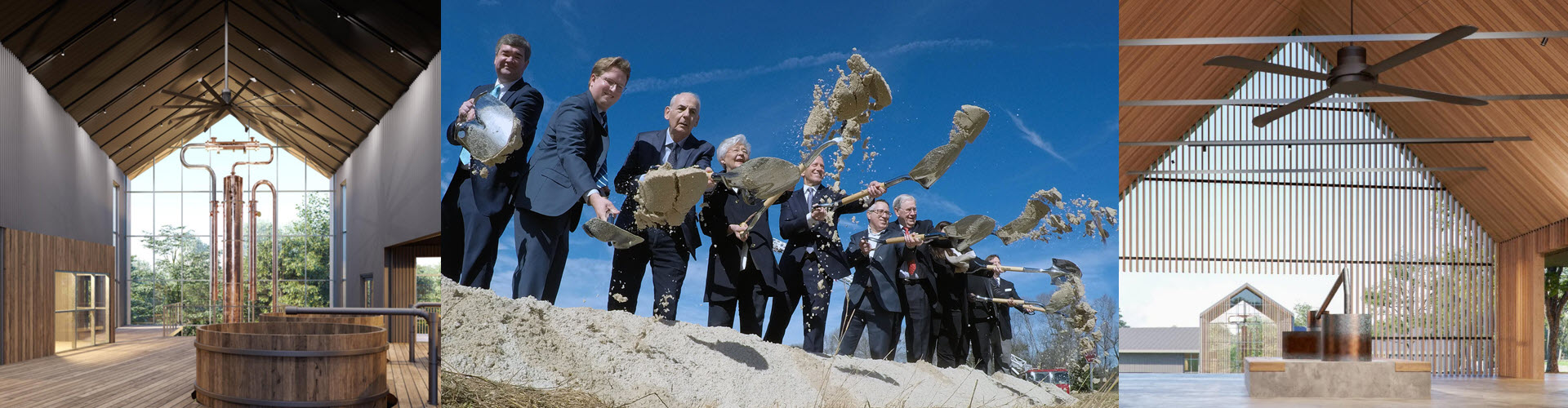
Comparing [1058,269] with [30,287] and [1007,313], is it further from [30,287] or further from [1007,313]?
[30,287]

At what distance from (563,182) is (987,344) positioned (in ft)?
7.49

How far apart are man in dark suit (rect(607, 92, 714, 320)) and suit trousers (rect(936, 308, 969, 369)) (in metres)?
1.36

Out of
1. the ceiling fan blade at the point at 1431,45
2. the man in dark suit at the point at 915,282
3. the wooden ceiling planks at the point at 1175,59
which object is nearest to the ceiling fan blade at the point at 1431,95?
the ceiling fan blade at the point at 1431,45

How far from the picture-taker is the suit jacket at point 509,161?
4.69 meters

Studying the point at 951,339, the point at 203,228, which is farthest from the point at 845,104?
the point at 203,228

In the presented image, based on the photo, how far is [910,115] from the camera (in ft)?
16.0

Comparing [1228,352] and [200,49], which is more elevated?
[200,49]

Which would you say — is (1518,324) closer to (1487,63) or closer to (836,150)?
(1487,63)

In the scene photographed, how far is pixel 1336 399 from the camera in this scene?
902 centimetres

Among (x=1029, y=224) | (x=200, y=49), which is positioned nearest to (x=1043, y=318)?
(x=1029, y=224)

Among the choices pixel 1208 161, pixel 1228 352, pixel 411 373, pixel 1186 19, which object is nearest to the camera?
pixel 1186 19

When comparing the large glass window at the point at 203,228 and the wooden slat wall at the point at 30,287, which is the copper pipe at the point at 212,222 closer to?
the large glass window at the point at 203,228

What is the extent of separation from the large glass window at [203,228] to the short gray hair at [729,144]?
20.7m

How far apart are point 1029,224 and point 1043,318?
0.49m
